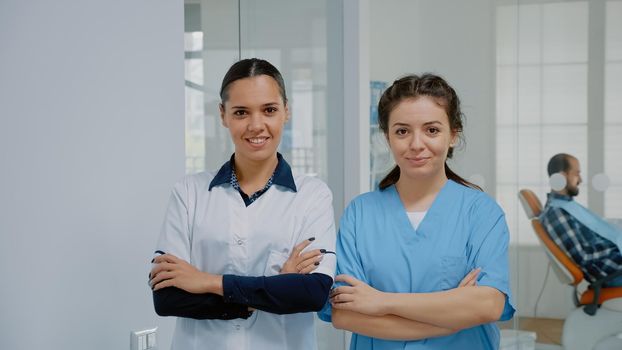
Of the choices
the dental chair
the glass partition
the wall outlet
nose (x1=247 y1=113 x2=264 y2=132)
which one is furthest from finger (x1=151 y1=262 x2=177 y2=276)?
the dental chair

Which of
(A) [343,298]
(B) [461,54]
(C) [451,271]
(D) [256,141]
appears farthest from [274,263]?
(B) [461,54]

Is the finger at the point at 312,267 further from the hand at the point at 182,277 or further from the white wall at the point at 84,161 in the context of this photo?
the white wall at the point at 84,161

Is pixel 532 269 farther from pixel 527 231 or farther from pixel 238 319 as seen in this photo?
pixel 238 319

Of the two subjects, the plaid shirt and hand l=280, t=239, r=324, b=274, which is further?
the plaid shirt

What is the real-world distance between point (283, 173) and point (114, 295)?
2.11 ft

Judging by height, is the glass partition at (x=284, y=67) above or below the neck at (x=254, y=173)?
above

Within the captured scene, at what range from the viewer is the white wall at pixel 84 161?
1594 millimetres

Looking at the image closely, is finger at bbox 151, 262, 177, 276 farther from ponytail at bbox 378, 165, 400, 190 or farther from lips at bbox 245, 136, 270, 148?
ponytail at bbox 378, 165, 400, 190

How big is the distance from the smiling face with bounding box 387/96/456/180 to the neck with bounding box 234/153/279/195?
0.29 meters

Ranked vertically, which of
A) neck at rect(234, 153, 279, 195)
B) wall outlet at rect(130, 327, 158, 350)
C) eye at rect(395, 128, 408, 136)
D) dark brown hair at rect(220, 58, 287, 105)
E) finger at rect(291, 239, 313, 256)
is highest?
dark brown hair at rect(220, 58, 287, 105)

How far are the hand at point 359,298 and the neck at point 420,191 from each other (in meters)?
0.24

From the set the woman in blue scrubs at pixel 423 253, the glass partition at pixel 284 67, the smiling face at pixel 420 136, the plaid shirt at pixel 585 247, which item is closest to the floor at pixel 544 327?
the plaid shirt at pixel 585 247

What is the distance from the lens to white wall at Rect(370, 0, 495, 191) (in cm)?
282

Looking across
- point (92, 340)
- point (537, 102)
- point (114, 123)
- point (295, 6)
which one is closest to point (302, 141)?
point (295, 6)
